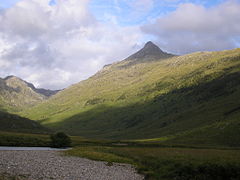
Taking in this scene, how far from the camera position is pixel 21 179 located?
93.3ft

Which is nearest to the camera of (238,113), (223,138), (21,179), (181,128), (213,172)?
(21,179)

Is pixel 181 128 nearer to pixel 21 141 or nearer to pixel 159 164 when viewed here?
pixel 21 141

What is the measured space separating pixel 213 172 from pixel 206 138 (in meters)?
104

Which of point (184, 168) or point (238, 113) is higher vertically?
point (238, 113)

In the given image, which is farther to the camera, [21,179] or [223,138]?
[223,138]

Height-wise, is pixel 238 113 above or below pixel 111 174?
above

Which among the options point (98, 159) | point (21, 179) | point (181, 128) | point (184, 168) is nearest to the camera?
point (21, 179)

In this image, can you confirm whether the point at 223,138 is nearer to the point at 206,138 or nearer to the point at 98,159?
the point at 206,138

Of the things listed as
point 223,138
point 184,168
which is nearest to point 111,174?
point 184,168

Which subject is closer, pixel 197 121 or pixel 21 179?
pixel 21 179

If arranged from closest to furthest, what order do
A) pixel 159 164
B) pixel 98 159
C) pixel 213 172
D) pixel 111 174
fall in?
pixel 213 172 → pixel 111 174 → pixel 159 164 → pixel 98 159

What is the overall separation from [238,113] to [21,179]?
146744mm

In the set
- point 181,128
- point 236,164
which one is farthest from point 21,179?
point 181,128

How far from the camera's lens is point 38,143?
4141 inches
